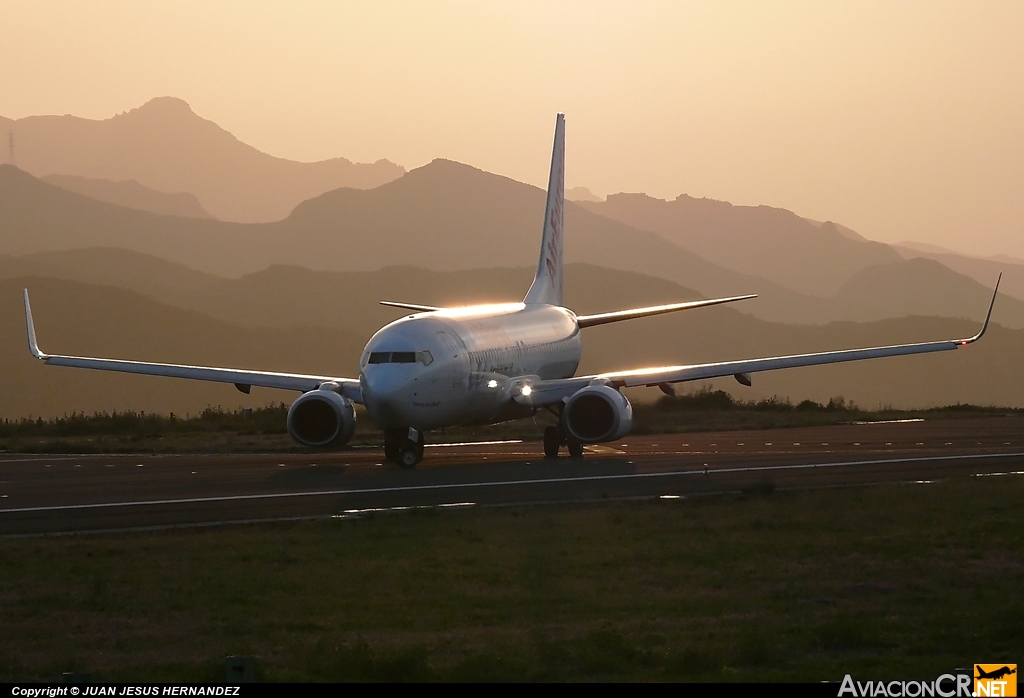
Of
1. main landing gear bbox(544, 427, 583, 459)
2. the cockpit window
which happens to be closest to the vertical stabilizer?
main landing gear bbox(544, 427, 583, 459)

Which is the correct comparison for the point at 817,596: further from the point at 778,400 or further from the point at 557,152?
the point at 778,400

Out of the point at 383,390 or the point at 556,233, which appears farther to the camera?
the point at 556,233

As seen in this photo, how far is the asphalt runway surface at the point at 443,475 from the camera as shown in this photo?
24.0m

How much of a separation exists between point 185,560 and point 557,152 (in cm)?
3602

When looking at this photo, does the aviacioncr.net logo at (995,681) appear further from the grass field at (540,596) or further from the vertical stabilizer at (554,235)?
the vertical stabilizer at (554,235)

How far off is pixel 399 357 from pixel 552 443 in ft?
18.5

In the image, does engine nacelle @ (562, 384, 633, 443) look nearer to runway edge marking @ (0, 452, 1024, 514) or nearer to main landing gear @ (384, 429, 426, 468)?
main landing gear @ (384, 429, 426, 468)

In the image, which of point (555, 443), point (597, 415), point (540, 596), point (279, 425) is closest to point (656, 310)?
point (555, 443)

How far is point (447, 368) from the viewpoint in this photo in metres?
32.6

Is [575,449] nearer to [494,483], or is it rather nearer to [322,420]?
[322,420]

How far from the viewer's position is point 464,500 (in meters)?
24.9

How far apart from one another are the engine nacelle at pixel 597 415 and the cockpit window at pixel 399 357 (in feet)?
14.2

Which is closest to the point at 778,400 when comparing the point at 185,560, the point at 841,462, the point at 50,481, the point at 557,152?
the point at 557,152

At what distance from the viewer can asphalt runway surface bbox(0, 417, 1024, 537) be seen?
2400 centimetres
